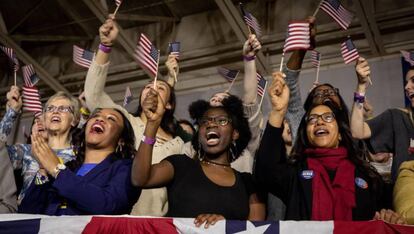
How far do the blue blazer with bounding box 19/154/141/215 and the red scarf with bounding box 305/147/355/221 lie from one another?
0.71m

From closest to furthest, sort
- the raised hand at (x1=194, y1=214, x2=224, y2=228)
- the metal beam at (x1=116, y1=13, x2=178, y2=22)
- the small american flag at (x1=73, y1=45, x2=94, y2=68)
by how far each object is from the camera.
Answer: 1. the raised hand at (x1=194, y1=214, x2=224, y2=228)
2. the small american flag at (x1=73, y1=45, x2=94, y2=68)
3. the metal beam at (x1=116, y1=13, x2=178, y2=22)

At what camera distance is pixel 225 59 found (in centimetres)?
725

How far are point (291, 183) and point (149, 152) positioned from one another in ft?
1.97

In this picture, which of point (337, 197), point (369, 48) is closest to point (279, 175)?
point (337, 197)

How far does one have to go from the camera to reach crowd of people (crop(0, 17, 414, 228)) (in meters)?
2.05

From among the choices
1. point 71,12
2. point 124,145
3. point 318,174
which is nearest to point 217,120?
point 124,145

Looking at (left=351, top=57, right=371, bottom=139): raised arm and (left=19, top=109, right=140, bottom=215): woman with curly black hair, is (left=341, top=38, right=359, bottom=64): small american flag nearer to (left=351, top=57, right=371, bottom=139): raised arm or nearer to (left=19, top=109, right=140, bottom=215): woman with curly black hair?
(left=351, top=57, right=371, bottom=139): raised arm

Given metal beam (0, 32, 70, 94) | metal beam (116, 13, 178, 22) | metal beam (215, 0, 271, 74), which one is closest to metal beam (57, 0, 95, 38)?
metal beam (0, 32, 70, 94)

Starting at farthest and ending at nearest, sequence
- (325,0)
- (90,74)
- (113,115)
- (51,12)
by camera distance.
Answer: (51,12) < (325,0) < (90,74) < (113,115)

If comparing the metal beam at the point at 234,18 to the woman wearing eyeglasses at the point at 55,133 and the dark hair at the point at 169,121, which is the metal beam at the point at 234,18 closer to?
the dark hair at the point at 169,121

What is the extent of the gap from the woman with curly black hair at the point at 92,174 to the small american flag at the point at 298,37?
3.38ft

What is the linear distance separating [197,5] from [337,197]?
5.62m

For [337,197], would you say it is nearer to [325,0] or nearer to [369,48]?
[325,0]

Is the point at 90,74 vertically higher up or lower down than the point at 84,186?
higher up
